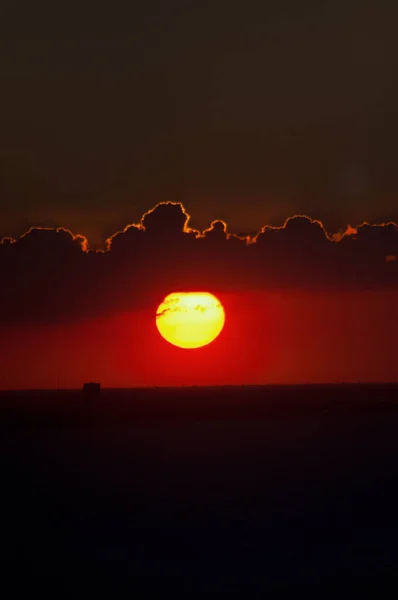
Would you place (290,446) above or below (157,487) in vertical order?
above

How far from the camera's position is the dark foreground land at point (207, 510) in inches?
2055

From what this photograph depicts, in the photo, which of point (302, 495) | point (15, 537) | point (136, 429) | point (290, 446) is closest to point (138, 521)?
point (15, 537)

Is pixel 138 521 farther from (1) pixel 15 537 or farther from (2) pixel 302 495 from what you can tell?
(2) pixel 302 495

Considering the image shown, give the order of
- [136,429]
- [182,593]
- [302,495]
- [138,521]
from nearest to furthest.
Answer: [182,593] → [138,521] → [302,495] → [136,429]

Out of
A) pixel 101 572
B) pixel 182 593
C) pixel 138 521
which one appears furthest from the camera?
pixel 138 521

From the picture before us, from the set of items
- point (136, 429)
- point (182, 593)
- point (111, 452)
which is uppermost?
point (136, 429)

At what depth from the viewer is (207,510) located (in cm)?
7194

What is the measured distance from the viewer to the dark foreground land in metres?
52.2

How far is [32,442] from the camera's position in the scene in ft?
492

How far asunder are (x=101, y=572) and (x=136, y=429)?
446 feet

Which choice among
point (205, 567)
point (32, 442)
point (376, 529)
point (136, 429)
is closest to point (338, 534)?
point (376, 529)

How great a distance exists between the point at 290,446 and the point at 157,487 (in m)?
53.1

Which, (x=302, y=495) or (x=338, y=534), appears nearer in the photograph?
(x=338, y=534)

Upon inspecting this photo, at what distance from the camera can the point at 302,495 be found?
3219 inches
